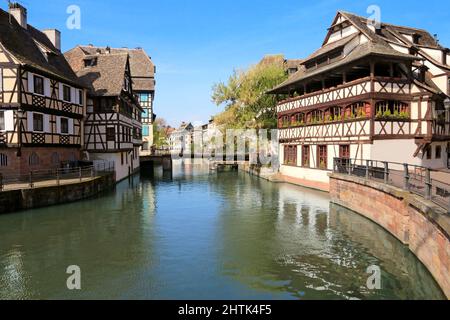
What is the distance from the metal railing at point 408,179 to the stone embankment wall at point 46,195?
1760 cm

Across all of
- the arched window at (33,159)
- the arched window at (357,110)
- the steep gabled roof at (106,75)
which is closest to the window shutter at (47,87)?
the arched window at (33,159)

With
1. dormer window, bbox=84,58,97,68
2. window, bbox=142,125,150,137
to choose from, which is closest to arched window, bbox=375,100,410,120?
dormer window, bbox=84,58,97,68

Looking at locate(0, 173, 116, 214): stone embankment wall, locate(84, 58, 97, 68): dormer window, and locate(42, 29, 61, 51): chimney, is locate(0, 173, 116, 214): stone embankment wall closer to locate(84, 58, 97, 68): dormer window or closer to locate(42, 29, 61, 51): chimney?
locate(84, 58, 97, 68): dormer window

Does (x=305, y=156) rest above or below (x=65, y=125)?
below

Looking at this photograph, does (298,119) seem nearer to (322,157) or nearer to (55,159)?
(322,157)

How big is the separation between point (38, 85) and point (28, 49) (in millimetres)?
3447

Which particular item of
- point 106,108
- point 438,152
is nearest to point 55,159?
point 106,108

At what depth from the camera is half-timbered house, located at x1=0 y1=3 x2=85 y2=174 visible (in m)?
22.9

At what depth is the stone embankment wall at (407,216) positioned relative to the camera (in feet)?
32.1

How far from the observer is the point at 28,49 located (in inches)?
1029

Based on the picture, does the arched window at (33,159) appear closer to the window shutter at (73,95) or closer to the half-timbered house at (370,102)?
the window shutter at (73,95)
